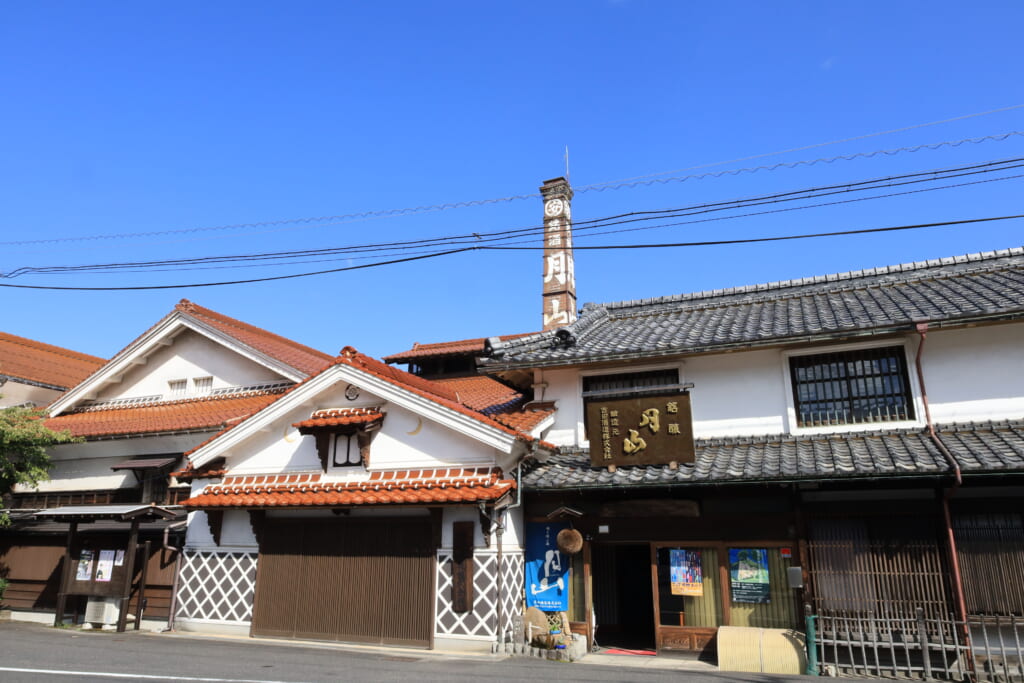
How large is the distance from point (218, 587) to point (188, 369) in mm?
8960

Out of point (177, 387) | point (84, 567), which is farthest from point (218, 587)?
point (177, 387)

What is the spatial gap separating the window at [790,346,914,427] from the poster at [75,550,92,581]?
17033mm

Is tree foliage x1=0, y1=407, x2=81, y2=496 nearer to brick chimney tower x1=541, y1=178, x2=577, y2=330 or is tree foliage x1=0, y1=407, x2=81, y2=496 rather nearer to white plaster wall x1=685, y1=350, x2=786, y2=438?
brick chimney tower x1=541, y1=178, x2=577, y2=330

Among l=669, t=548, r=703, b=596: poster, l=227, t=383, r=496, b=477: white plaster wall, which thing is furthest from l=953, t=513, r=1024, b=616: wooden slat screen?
l=227, t=383, r=496, b=477: white plaster wall

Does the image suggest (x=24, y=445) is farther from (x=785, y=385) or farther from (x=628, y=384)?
(x=785, y=385)

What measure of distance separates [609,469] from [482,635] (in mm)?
4099

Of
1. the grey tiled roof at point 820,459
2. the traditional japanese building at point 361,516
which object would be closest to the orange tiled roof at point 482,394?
the traditional japanese building at point 361,516

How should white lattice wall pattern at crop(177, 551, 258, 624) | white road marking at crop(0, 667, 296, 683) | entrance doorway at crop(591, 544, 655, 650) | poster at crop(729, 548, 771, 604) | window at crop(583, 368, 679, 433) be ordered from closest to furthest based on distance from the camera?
white road marking at crop(0, 667, 296, 683) → poster at crop(729, 548, 771, 604) → window at crop(583, 368, 679, 433) → white lattice wall pattern at crop(177, 551, 258, 624) → entrance doorway at crop(591, 544, 655, 650)

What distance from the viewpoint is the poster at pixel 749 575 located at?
12.8m

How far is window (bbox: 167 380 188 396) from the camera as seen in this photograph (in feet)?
73.1

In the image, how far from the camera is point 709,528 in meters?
13.4

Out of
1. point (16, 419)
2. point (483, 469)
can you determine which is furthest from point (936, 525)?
point (16, 419)

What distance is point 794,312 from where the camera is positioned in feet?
52.5

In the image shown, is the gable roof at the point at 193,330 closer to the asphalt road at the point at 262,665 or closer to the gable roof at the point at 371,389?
the gable roof at the point at 371,389
